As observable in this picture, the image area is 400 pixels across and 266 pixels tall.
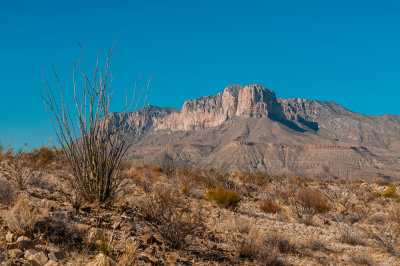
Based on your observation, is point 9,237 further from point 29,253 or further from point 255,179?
point 255,179

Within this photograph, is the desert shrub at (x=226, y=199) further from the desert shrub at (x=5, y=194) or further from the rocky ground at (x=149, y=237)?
the desert shrub at (x=5, y=194)

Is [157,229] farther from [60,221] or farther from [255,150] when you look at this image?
[255,150]

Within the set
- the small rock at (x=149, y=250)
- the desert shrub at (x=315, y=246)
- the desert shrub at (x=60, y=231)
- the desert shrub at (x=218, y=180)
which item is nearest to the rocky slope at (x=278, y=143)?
the desert shrub at (x=218, y=180)

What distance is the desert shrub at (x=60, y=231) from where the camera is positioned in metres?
3.71

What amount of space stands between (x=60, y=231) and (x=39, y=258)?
756 mm

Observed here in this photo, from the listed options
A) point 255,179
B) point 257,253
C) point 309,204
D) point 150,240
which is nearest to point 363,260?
point 257,253

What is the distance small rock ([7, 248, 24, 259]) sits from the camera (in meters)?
3.14

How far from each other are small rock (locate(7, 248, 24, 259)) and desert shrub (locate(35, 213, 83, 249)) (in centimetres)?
43

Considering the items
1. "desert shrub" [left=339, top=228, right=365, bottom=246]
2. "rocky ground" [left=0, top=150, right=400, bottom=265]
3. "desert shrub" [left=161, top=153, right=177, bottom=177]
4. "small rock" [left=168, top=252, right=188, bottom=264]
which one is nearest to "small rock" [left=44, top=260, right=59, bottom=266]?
"rocky ground" [left=0, top=150, right=400, bottom=265]

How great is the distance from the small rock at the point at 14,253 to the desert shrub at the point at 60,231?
0.43 metres

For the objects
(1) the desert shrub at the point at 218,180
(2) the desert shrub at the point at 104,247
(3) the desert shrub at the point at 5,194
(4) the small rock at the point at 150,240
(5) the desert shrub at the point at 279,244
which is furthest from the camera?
(1) the desert shrub at the point at 218,180

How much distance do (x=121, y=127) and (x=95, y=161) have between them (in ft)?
3.21

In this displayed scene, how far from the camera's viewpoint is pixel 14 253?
3195 mm

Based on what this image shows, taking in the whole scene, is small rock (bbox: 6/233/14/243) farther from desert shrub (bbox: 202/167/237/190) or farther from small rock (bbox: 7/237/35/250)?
desert shrub (bbox: 202/167/237/190)
